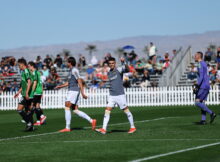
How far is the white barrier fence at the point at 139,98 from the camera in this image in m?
36.9

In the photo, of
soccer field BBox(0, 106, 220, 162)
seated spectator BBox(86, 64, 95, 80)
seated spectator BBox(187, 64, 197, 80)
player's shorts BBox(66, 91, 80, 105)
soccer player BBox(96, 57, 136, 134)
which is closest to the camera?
soccer field BBox(0, 106, 220, 162)

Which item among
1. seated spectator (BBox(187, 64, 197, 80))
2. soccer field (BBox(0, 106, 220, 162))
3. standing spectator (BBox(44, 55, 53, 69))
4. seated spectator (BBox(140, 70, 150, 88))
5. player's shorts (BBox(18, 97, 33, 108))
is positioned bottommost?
soccer field (BBox(0, 106, 220, 162))

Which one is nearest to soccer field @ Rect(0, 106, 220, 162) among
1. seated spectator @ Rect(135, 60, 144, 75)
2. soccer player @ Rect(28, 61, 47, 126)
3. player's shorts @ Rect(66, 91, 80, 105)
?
player's shorts @ Rect(66, 91, 80, 105)

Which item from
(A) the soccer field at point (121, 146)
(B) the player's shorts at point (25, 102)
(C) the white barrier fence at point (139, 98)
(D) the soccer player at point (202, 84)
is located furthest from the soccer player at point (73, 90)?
(C) the white barrier fence at point (139, 98)

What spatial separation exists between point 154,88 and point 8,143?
81.7 ft

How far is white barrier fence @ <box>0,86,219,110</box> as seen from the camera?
121 ft

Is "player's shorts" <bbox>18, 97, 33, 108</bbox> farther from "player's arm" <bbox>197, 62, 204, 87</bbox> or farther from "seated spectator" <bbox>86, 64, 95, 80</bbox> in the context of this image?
"seated spectator" <bbox>86, 64, 95, 80</bbox>

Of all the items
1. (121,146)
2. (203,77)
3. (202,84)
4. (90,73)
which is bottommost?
(121,146)

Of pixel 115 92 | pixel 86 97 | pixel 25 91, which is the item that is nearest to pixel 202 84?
pixel 115 92

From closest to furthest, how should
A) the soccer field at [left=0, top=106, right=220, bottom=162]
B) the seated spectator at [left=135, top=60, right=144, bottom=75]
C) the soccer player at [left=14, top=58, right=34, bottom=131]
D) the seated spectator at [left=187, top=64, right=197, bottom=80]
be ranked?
1. the soccer field at [left=0, top=106, right=220, bottom=162]
2. the soccer player at [left=14, top=58, right=34, bottom=131]
3. the seated spectator at [left=187, top=64, right=197, bottom=80]
4. the seated spectator at [left=135, top=60, right=144, bottom=75]

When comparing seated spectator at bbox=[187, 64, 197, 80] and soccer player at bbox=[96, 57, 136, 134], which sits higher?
seated spectator at bbox=[187, 64, 197, 80]

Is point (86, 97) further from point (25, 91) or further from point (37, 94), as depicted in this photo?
point (37, 94)

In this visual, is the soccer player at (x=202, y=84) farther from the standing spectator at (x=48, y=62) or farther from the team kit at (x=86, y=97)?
the standing spectator at (x=48, y=62)

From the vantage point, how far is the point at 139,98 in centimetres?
3800
